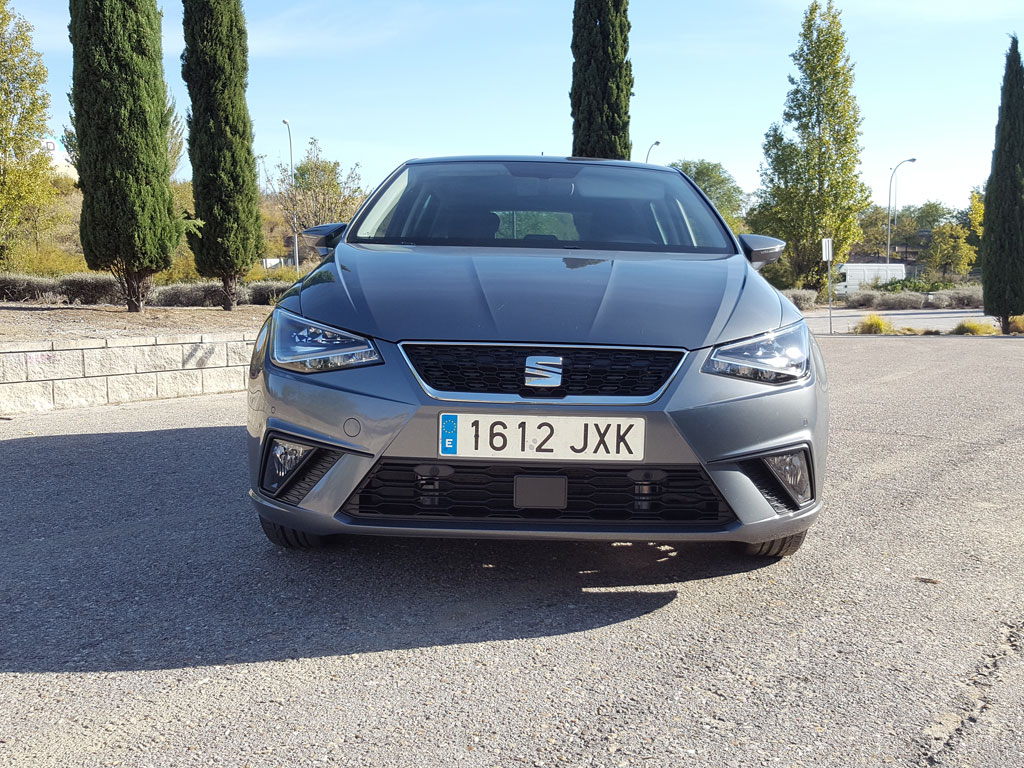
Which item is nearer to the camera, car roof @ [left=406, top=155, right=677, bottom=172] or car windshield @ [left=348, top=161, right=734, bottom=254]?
car windshield @ [left=348, top=161, right=734, bottom=254]

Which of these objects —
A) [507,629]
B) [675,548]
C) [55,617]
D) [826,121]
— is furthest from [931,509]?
[826,121]

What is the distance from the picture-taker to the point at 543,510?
101 inches

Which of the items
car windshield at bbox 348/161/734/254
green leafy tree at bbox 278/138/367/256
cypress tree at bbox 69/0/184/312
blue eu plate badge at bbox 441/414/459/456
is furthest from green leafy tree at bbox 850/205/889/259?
blue eu plate badge at bbox 441/414/459/456

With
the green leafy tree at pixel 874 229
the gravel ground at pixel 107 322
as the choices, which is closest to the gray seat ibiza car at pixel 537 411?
the gravel ground at pixel 107 322

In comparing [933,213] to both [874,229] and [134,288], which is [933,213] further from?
[134,288]

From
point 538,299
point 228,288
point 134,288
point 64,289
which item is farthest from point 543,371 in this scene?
point 64,289

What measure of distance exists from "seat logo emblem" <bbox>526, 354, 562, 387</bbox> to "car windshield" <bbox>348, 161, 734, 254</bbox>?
1.03 m

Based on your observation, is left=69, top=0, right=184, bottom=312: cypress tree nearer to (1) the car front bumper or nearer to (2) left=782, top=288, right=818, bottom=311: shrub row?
(1) the car front bumper

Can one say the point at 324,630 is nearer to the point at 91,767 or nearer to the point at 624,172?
the point at 91,767

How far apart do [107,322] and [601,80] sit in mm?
13106

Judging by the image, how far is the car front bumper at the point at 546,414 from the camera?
2463 mm

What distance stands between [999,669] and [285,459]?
77.2 inches

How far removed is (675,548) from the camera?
3.30 meters

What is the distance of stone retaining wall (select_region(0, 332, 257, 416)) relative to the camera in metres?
6.23
